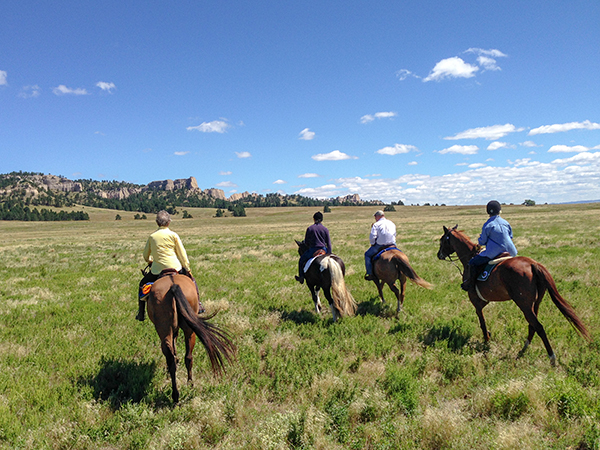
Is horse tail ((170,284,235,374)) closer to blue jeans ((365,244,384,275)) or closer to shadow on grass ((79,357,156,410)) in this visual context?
shadow on grass ((79,357,156,410))

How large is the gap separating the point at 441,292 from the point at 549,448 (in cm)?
709

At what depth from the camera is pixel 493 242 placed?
6453mm

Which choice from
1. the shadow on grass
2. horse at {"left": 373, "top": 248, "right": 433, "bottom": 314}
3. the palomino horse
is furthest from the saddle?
the shadow on grass

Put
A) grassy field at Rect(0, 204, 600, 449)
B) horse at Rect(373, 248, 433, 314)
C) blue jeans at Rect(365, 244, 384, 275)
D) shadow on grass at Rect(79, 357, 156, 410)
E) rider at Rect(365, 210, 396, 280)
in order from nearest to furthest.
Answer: grassy field at Rect(0, 204, 600, 449), shadow on grass at Rect(79, 357, 156, 410), horse at Rect(373, 248, 433, 314), rider at Rect(365, 210, 396, 280), blue jeans at Rect(365, 244, 384, 275)

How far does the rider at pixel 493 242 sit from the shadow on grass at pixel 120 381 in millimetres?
6554

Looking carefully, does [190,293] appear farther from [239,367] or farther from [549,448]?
[549,448]

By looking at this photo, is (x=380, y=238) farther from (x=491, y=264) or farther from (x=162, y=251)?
(x=162, y=251)

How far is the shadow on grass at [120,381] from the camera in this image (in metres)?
4.99

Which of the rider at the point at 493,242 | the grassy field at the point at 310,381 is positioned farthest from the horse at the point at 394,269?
the rider at the point at 493,242

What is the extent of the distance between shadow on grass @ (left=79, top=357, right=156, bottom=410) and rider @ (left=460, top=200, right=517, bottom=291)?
6.55 m

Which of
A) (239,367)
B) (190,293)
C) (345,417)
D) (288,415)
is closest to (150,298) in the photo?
(190,293)

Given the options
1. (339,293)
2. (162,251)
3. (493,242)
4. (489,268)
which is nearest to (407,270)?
(339,293)

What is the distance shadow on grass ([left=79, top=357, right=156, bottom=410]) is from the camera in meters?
4.99

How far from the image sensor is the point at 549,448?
3.39m
